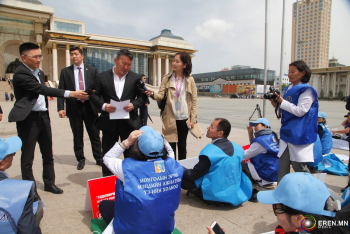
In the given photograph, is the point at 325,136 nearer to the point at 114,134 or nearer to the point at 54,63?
the point at 114,134

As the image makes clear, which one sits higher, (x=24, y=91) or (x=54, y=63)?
(x=54, y=63)

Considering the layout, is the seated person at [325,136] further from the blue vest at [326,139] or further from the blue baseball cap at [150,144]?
the blue baseball cap at [150,144]

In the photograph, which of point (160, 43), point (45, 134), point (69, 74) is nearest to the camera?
point (45, 134)

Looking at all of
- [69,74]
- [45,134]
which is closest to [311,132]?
[45,134]

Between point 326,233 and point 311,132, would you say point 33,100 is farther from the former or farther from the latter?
point 311,132

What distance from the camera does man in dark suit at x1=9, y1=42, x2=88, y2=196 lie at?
297 centimetres

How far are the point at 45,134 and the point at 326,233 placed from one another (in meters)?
3.32

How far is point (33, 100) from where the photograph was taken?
3076 mm

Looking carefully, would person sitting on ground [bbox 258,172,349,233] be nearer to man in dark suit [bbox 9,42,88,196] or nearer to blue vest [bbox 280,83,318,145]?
blue vest [bbox 280,83,318,145]

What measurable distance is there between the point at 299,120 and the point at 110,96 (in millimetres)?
2493

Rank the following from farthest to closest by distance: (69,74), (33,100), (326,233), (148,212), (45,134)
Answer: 1. (69,74)
2. (45,134)
3. (33,100)
4. (148,212)
5. (326,233)

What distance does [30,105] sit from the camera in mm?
3035

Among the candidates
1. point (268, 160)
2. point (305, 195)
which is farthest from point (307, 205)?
point (268, 160)

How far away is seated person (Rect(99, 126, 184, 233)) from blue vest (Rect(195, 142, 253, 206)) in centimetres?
92
